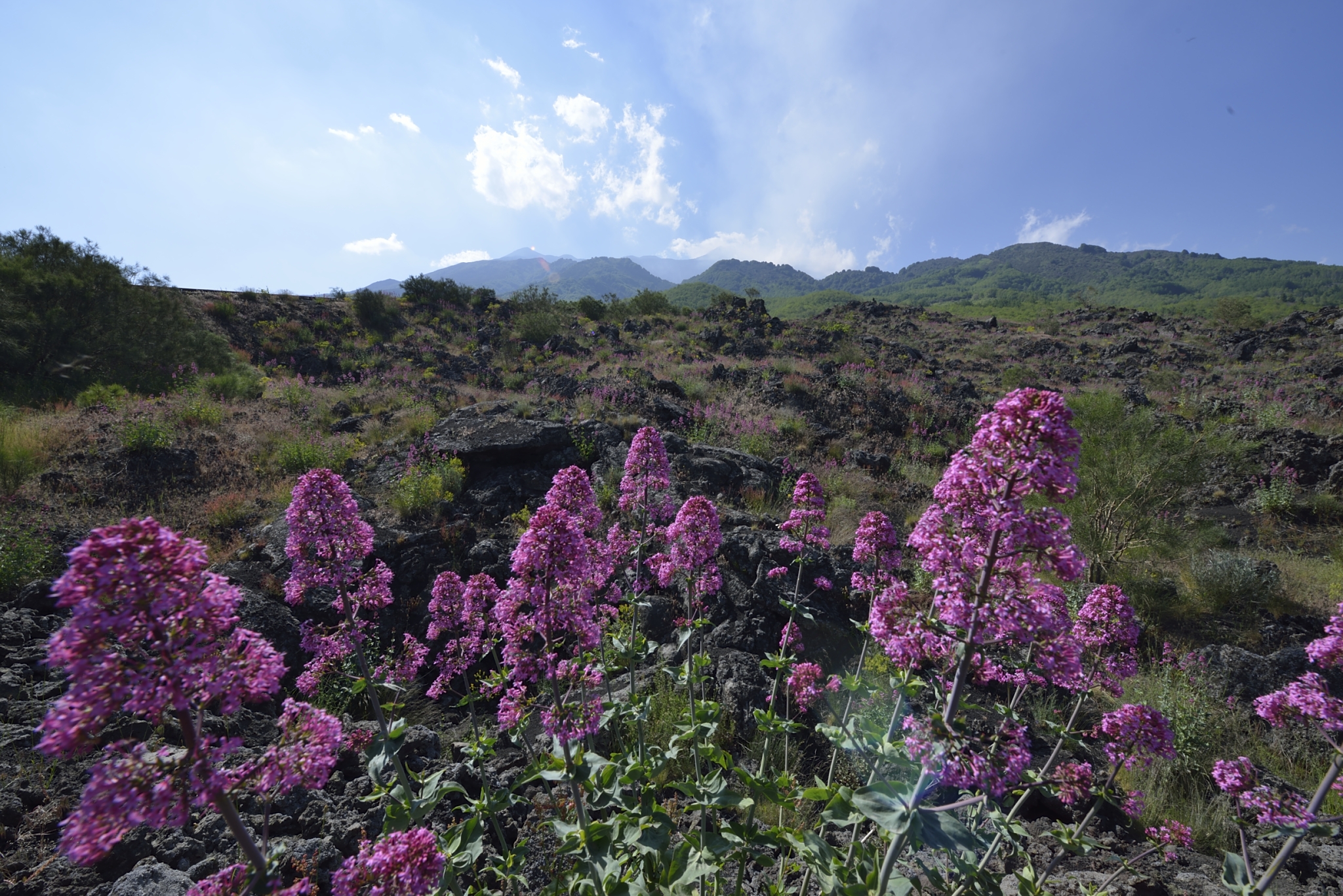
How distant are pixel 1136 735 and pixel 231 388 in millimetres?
24105

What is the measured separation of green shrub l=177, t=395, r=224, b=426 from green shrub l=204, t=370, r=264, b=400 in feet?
11.4

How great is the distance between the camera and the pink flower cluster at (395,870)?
221 cm

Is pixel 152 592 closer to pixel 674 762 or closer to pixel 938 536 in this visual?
pixel 938 536

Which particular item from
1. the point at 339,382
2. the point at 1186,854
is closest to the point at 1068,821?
the point at 1186,854

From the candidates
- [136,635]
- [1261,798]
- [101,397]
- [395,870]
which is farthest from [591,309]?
[1261,798]

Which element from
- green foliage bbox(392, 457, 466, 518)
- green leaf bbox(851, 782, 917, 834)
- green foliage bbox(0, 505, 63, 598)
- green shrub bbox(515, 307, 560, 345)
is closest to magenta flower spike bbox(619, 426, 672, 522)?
green leaf bbox(851, 782, 917, 834)

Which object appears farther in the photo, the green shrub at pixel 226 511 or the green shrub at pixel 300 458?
the green shrub at pixel 300 458

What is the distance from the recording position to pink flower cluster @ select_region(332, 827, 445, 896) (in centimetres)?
221

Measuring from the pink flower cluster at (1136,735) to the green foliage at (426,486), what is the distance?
9.51m

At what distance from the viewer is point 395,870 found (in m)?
2.26

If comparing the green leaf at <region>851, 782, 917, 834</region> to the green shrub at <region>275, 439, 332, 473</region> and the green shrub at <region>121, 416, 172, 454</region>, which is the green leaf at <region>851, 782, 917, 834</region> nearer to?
the green shrub at <region>275, 439, 332, 473</region>

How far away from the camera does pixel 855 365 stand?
97.7 feet

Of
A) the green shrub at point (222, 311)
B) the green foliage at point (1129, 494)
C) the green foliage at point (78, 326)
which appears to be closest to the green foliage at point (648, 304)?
the green shrub at point (222, 311)

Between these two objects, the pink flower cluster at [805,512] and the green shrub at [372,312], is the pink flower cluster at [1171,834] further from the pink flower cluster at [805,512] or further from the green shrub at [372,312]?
the green shrub at [372,312]
